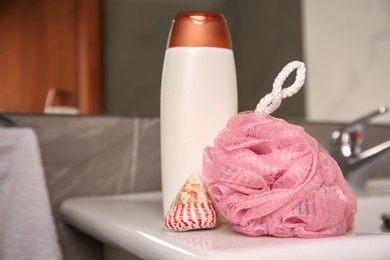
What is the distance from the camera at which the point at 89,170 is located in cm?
80

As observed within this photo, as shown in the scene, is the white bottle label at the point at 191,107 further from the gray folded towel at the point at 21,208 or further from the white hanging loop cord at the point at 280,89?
the gray folded towel at the point at 21,208

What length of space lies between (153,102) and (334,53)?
504mm

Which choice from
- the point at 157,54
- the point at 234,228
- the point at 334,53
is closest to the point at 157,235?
the point at 234,228

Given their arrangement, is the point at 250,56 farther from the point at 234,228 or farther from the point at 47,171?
the point at 234,228

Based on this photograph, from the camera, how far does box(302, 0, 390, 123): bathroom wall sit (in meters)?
1.12

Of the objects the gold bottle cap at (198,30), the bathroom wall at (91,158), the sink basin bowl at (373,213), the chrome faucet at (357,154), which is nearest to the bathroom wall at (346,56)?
the chrome faucet at (357,154)

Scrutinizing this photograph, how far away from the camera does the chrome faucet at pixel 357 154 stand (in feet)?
3.10

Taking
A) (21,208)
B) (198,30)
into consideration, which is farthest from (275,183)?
(21,208)

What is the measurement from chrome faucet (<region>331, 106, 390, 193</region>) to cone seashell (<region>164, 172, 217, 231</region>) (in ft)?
1.81

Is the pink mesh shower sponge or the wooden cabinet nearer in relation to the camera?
the pink mesh shower sponge

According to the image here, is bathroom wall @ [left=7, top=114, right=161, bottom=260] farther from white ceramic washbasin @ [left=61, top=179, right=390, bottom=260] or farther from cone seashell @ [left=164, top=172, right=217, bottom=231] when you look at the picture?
cone seashell @ [left=164, top=172, right=217, bottom=231]

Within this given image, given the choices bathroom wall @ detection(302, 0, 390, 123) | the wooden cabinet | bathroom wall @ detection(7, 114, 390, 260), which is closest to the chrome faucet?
bathroom wall @ detection(302, 0, 390, 123)

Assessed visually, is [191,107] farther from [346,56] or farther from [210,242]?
[346,56]

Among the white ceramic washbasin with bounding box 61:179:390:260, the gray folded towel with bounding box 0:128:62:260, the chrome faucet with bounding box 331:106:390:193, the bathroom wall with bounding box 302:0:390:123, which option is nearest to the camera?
the white ceramic washbasin with bounding box 61:179:390:260
